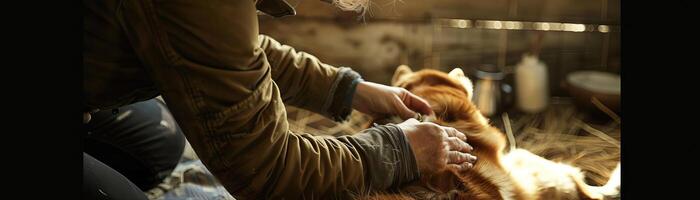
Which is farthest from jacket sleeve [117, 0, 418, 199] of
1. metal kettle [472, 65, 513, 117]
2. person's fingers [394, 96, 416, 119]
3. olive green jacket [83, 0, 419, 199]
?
metal kettle [472, 65, 513, 117]

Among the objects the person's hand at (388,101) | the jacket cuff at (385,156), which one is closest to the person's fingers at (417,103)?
the person's hand at (388,101)

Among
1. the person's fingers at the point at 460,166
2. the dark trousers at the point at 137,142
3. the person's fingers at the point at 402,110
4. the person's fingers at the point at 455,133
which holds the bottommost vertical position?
the dark trousers at the point at 137,142

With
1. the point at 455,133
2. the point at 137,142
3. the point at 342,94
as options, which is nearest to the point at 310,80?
the point at 342,94

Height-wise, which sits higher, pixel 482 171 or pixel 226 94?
pixel 226 94

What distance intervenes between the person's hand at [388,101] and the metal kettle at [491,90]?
0.19 meters

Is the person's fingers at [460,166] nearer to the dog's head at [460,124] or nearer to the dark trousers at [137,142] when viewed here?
the dog's head at [460,124]

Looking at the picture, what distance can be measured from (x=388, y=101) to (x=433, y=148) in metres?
0.13

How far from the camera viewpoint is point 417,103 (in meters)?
0.73

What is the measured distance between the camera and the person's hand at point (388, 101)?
719mm

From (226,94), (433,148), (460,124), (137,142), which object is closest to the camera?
(226,94)

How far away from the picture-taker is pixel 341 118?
76 cm

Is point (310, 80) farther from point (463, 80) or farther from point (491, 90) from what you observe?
point (491, 90)
